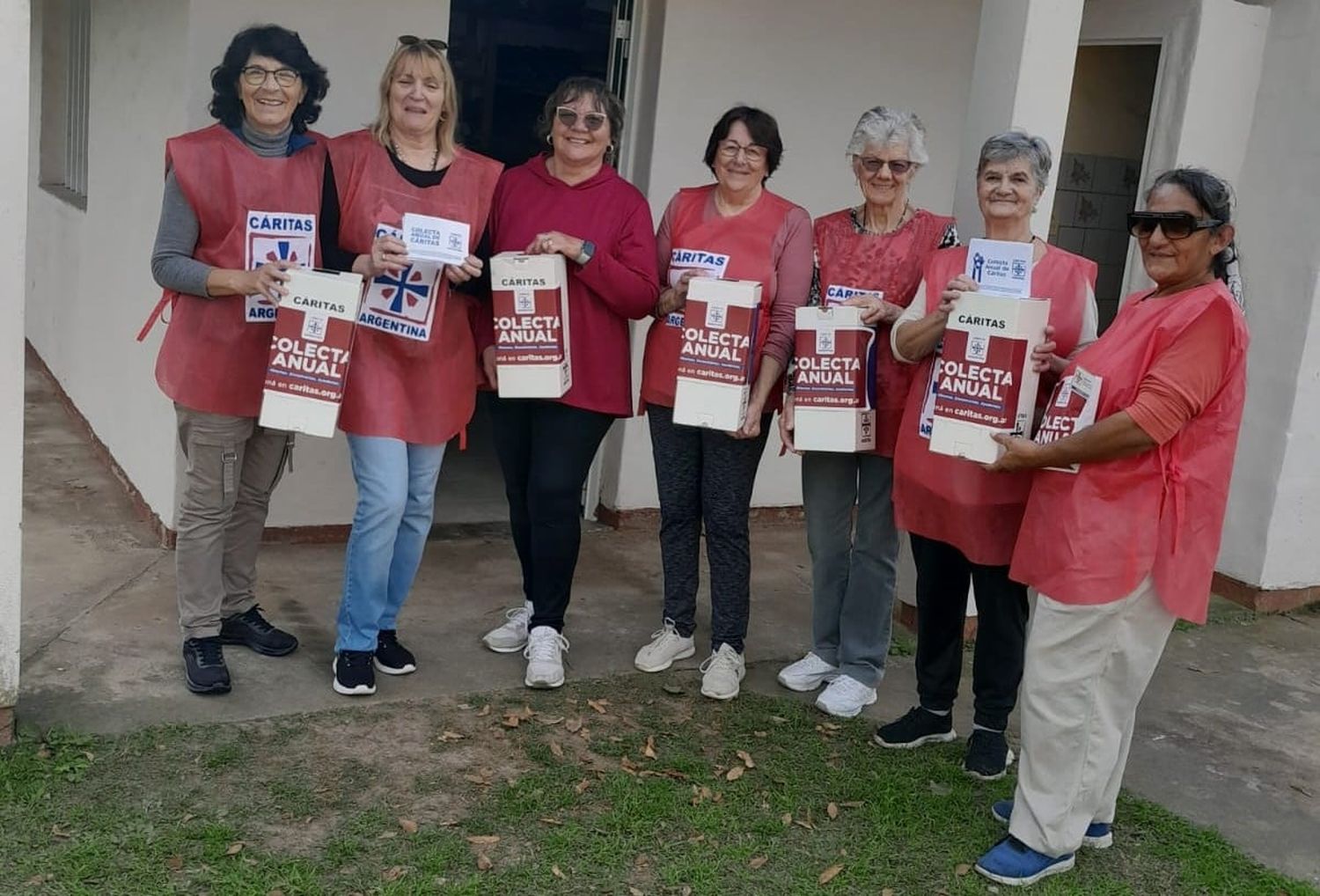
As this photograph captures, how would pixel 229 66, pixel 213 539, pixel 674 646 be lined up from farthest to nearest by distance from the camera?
pixel 674 646, pixel 213 539, pixel 229 66

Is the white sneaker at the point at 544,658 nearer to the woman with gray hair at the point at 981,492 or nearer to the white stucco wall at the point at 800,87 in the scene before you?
the woman with gray hair at the point at 981,492

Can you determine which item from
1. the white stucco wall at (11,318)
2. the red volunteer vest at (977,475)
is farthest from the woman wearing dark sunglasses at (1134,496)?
the white stucco wall at (11,318)

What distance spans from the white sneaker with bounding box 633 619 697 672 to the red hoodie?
92 cm

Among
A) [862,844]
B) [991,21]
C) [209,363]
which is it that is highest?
[991,21]

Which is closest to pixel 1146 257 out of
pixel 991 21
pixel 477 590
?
pixel 991 21

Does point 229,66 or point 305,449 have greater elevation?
point 229,66

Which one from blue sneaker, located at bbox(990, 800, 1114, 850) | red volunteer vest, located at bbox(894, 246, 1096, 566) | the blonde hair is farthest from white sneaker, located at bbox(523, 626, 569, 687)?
the blonde hair

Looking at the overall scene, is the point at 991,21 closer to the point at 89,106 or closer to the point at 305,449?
the point at 305,449

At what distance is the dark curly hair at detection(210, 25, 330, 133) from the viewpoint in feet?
12.3

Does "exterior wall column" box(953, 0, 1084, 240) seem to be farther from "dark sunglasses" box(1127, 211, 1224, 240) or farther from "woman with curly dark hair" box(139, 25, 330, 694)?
"woman with curly dark hair" box(139, 25, 330, 694)

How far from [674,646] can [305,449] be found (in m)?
1.90

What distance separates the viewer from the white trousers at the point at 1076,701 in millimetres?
3205

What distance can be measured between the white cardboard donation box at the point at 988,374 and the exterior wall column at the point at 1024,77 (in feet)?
4.00

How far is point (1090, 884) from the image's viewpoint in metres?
3.44
